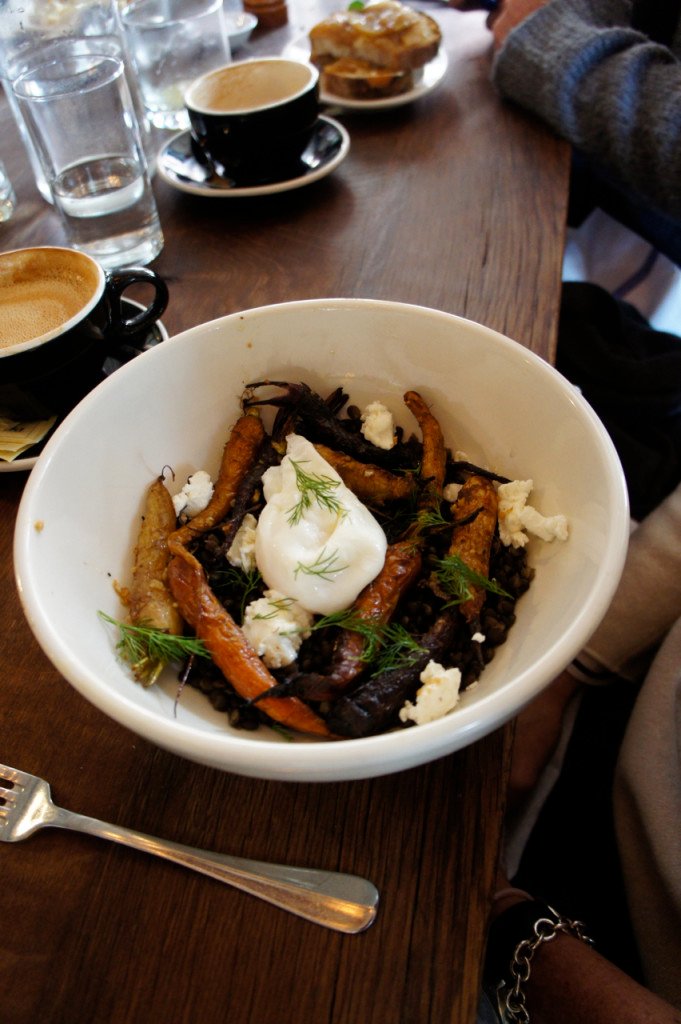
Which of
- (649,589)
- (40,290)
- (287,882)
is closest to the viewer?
(287,882)

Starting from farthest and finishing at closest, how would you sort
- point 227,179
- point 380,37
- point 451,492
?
point 380,37
point 227,179
point 451,492

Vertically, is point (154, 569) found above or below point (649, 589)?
above

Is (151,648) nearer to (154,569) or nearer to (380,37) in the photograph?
(154,569)

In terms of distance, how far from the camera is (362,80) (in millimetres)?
1672

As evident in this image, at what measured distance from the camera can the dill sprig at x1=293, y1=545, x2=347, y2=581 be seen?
0.70m

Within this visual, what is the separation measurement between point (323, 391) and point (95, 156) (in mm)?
792

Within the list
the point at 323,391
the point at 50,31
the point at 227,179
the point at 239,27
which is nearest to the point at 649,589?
the point at 323,391

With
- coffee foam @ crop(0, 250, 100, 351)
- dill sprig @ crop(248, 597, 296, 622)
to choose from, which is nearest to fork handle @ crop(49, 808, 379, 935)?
dill sprig @ crop(248, 597, 296, 622)

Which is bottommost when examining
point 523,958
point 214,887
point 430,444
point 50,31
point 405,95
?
point 523,958

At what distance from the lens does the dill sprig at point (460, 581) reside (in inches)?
27.9

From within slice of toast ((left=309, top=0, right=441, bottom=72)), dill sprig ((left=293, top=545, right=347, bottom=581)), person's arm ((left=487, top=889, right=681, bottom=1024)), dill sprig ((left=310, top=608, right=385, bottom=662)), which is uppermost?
slice of toast ((left=309, top=0, right=441, bottom=72))

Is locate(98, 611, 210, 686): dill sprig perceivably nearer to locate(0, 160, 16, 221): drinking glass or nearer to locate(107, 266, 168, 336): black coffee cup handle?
locate(107, 266, 168, 336): black coffee cup handle

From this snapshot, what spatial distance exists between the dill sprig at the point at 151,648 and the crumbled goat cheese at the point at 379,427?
34 centimetres

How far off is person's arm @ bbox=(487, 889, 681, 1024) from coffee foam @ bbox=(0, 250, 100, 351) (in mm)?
1081
